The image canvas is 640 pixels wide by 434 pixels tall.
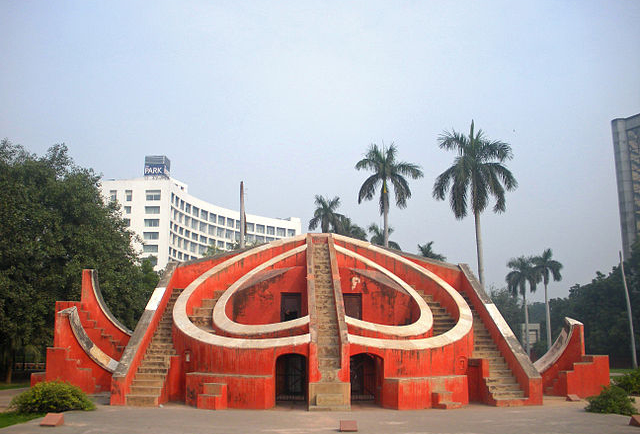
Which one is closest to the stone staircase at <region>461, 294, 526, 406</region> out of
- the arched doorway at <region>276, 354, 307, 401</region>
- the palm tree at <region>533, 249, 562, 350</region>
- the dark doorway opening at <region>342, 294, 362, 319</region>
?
the dark doorway opening at <region>342, 294, 362, 319</region>

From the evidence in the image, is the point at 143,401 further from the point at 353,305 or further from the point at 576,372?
the point at 576,372

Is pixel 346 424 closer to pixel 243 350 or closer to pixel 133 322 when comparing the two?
pixel 243 350

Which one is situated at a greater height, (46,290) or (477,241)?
(477,241)

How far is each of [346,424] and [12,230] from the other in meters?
13.8

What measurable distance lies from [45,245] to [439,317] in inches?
495

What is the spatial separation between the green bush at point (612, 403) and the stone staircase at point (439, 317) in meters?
4.36

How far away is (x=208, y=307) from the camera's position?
50.7 feet

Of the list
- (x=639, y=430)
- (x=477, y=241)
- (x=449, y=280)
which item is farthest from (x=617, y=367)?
(x=639, y=430)

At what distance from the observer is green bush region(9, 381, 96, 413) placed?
9.88 metres

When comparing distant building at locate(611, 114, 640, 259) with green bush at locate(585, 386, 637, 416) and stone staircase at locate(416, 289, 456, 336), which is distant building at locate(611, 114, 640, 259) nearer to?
stone staircase at locate(416, 289, 456, 336)

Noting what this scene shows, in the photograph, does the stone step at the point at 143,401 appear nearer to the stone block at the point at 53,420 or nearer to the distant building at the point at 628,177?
the stone block at the point at 53,420

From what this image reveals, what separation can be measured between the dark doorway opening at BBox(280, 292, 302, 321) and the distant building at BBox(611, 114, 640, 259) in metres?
46.2

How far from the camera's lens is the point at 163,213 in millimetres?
65688

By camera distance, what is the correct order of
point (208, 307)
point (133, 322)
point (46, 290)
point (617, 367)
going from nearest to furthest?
point (208, 307) → point (46, 290) → point (133, 322) → point (617, 367)
